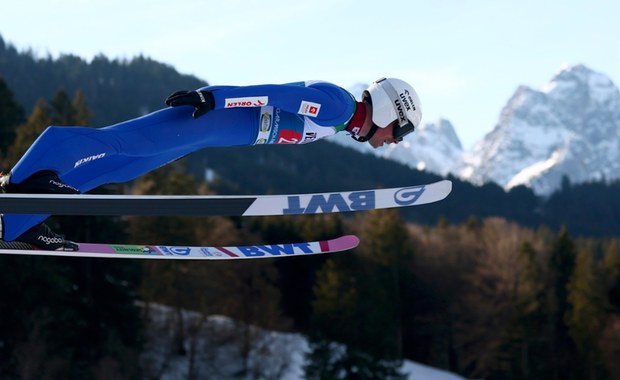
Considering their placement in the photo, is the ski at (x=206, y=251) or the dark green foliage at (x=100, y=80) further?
the dark green foliage at (x=100, y=80)

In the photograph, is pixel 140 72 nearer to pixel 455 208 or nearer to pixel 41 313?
pixel 455 208

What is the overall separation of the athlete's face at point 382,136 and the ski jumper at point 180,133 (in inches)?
8.6

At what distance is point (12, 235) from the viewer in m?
4.86

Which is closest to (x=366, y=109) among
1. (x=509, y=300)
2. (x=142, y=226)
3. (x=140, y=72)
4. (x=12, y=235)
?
(x=12, y=235)

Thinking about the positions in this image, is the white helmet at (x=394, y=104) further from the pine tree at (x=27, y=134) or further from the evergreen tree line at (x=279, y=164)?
the evergreen tree line at (x=279, y=164)

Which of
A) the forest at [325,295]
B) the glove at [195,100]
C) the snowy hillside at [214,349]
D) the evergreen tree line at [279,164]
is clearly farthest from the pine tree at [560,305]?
the evergreen tree line at [279,164]

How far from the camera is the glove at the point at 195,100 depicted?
4863 millimetres

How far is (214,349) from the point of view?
3123 cm

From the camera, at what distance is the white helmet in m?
5.69

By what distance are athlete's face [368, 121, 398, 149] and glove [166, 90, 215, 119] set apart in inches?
45.0

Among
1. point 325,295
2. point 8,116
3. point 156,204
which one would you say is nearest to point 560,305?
point 325,295

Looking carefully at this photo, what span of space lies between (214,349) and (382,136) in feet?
86.5

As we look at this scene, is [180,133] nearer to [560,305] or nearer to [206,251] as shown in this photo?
[206,251]

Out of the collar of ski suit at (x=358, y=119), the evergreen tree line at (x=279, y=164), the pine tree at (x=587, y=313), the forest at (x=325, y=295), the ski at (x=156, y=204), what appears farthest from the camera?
the evergreen tree line at (x=279, y=164)
